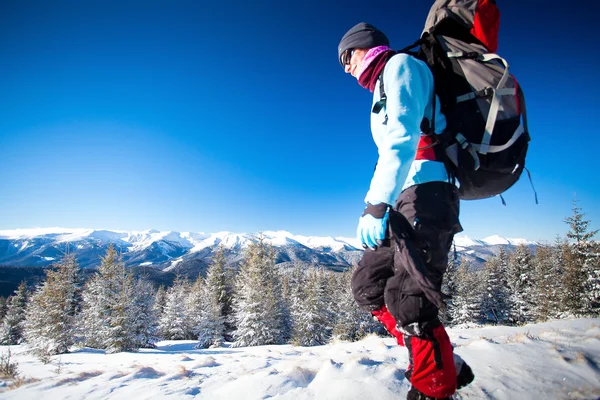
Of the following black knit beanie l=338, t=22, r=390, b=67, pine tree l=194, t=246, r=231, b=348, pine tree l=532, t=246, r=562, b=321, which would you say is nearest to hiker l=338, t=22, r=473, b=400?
black knit beanie l=338, t=22, r=390, b=67

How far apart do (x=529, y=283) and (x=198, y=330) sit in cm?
3822

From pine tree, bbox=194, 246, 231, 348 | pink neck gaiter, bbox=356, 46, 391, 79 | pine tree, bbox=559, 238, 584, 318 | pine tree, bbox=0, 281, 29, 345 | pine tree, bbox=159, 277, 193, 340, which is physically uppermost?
pink neck gaiter, bbox=356, 46, 391, 79

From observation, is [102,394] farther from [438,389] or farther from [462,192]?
[462,192]

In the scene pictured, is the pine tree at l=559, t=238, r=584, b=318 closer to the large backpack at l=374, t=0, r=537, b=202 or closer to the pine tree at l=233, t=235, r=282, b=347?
the pine tree at l=233, t=235, r=282, b=347

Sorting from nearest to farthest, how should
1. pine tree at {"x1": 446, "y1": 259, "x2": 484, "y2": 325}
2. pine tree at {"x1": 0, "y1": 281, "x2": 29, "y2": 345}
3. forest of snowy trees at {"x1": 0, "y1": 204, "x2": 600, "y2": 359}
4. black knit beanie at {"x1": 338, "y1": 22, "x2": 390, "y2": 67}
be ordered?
black knit beanie at {"x1": 338, "y1": 22, "x2": 390, "y2": 67}, forest of snowy trees at {"x1": 0, "y1": 204, "x2": 600, "y2": 359}, pine tree at {"x1": 446, "y1": 259, "x2": 484, "y2": 325}, pine tree at {"x1": 0, "y1": 281, "x2": 29, "y2": 345}

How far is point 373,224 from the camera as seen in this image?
1493 mm

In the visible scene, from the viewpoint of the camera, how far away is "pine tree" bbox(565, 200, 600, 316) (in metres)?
16.5

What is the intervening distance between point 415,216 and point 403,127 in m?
0.55

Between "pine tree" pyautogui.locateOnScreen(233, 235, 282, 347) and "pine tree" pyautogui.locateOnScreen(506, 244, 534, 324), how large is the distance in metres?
28.7

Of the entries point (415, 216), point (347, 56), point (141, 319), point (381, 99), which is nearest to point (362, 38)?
point (347, 56)

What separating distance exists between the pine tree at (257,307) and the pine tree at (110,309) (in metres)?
7.25

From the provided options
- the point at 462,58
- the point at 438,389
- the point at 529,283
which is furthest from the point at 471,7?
the point at 529,283

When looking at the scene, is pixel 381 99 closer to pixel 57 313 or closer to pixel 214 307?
pixel 57 313

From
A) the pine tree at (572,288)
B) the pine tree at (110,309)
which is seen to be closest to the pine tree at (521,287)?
the pine tree at (572,288)
